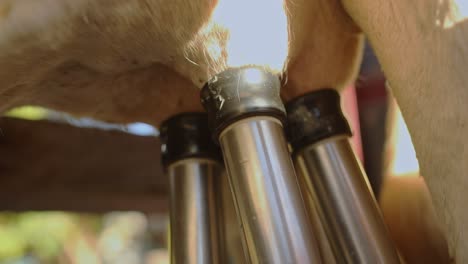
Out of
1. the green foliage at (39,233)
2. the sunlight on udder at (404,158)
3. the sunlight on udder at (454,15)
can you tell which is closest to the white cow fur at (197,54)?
the sunlight on udder at (454,15)

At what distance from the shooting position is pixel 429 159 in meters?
0.33

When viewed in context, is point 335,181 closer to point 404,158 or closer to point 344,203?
point 344,203

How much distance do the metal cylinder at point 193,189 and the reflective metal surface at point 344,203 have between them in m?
0.07

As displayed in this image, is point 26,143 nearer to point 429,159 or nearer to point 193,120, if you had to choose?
point 193,120

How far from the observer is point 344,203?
35 centimetres

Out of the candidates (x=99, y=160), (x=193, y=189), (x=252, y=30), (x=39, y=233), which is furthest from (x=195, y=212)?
(x=39, y=233)

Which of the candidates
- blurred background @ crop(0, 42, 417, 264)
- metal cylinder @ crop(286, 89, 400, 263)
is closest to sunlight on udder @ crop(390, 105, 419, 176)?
blurred background @ crop(0, 42, 417, 264)

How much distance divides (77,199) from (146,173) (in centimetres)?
10

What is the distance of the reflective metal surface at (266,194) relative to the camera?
29cm

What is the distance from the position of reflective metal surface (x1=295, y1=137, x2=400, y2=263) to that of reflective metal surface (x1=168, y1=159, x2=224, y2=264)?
7 centimetres

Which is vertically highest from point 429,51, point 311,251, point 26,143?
point 26,143

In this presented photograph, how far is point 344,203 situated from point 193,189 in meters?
0.11

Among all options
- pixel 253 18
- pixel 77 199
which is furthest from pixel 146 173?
pixel 253 18

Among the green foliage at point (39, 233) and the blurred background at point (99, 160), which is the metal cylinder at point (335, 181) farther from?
the green foliage at point (39, 233)
